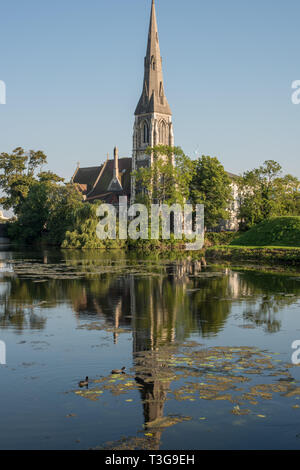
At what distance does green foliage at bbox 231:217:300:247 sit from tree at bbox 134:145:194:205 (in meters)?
17.3

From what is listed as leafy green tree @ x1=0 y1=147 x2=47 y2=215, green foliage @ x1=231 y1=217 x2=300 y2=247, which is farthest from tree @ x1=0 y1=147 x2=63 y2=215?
green foliage @ x1=231 y1=217 x2=300 y2=247

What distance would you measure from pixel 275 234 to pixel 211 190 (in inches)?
1079

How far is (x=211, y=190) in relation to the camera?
79.1 m

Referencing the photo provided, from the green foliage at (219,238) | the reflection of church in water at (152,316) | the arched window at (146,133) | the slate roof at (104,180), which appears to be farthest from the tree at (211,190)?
the reflection of church in water at (152,316)

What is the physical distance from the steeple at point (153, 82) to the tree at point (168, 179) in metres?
29.8

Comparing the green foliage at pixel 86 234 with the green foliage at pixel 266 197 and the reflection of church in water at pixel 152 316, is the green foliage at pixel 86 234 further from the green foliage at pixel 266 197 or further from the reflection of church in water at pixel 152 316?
the reflection of church in water at pixel 152 316

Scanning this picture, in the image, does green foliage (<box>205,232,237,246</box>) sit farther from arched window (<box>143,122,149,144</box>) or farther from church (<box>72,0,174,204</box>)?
arched window (<box>143,122,149,144</box>)

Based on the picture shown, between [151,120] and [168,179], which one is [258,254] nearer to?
[168,179]

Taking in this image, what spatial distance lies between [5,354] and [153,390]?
16.2 ft

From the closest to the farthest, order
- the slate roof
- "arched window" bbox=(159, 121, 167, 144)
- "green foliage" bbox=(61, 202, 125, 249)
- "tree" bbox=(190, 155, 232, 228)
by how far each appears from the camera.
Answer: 1. "green foliage" bbox=(61, 202, 125, 249)
2. "tree" bbox=(190, 155, 232, 228)
3. "arched window" bbox=(159, 121, 167, 144)
4. the slate roof

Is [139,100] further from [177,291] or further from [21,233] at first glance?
[177,291]

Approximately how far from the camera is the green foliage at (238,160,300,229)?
75562 mm

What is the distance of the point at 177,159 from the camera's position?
73625 millimetres

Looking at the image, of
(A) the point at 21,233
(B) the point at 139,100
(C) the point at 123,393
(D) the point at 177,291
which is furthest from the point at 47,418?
(B) the point at 139,100
